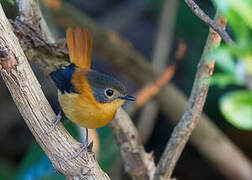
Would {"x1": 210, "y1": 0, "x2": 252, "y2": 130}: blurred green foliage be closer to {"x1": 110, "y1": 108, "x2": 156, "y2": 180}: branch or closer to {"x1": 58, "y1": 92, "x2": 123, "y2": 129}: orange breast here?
{"x1": 58, "y1": 92, "x2": 123, "y2": 129}: orange breast

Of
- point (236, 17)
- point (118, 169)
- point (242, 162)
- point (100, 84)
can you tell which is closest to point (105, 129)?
point (118, 169)

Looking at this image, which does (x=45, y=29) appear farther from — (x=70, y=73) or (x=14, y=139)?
(x=14, y=139)

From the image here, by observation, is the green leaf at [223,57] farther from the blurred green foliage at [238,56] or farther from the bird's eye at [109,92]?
the bird's eye at [109,92]

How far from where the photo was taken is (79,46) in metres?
2.32

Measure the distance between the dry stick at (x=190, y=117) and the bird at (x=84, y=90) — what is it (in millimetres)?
348

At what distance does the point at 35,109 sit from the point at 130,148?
0.86 meters

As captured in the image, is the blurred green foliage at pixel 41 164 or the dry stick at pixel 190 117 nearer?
the dry stick at pixel 190 117

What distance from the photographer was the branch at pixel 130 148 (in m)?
2.44

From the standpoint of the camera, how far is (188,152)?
14.9ft

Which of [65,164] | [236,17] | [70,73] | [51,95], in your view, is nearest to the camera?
[236,17]

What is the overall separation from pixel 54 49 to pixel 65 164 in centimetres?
72

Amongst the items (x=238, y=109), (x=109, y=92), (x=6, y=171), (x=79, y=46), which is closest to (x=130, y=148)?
(x=109, y=92)

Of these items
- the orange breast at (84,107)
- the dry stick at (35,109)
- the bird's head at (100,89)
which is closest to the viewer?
the dry stick at (35,109)

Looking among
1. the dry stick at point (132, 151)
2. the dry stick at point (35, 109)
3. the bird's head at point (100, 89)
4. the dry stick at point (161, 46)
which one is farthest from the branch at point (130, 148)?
the dry stick at point (161, 46)
